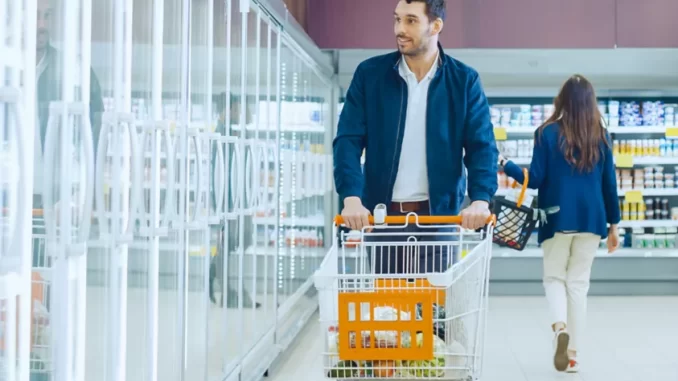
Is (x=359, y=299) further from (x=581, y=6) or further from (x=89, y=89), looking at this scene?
(x=581, y=6)

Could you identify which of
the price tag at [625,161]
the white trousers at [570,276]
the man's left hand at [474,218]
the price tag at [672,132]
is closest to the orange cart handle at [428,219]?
the man's left hand at [474,218]

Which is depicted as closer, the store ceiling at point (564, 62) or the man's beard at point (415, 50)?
the man's beard at point (415, 50)

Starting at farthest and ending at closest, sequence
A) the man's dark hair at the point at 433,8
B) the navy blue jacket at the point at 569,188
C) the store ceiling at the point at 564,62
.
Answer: the store ceiling at the point at 564,62 → the navy blue jacket at the point at 569,188 → the man's dark hair at the point at 433,8

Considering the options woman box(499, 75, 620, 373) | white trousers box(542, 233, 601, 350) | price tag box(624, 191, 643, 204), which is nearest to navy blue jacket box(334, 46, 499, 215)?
woman box(499, 75, 620, 373)

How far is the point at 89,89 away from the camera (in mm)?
2277

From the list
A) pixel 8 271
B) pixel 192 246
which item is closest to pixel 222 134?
pixel 192 246

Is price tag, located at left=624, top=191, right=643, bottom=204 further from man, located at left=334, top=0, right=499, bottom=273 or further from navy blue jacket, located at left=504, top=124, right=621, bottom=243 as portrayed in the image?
man, located at left=334, top=0, right=499, bottom=273

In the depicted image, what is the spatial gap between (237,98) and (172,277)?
1.23 m

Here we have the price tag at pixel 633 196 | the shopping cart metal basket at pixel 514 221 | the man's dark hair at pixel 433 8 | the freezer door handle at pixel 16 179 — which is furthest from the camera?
the price tag at pixel 633 196

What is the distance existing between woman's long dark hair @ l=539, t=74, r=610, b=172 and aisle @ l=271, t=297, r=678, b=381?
1.12 metres

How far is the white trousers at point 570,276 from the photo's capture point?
16.1 feet

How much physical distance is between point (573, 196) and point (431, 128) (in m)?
2.37

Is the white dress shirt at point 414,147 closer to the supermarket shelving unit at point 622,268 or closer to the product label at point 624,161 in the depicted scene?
the supermarket shelving unit at point 622,268

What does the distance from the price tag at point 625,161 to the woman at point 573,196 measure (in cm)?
329
